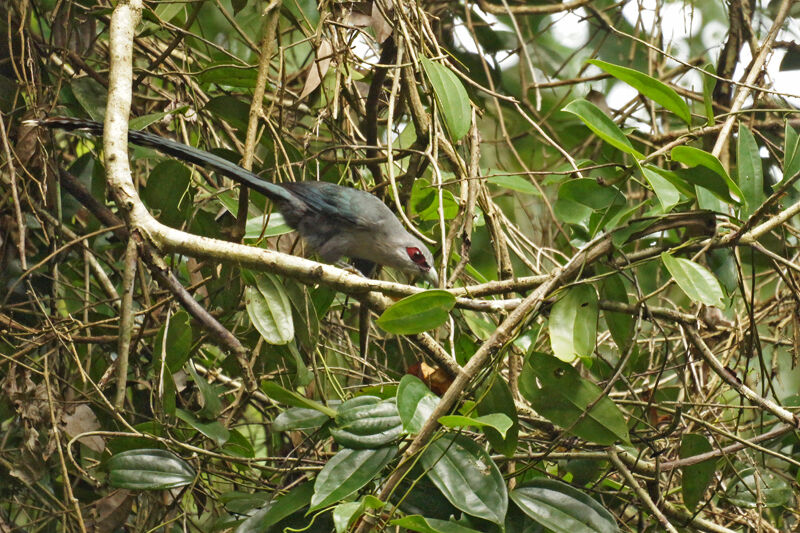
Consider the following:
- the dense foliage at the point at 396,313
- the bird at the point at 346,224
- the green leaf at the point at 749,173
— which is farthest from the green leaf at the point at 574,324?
the bird at the point at 346,224

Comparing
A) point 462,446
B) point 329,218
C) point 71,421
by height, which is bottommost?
point 71,421

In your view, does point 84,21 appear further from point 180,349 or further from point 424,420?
point 424,420

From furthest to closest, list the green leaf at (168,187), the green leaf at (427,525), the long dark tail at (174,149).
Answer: the green leaf at (168,187), the long dark tail at (174,149), the green leaf at (427,525)

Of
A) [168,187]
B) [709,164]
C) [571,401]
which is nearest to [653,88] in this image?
[709,164]

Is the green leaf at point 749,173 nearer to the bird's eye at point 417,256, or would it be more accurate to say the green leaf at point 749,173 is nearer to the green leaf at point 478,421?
the green leaf at point 478,421

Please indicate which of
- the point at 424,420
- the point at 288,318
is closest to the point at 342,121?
the point at 288,318

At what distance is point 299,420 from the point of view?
2393 millimetres

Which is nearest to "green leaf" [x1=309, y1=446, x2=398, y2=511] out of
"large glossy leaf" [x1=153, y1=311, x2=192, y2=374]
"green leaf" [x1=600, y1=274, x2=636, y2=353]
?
"large glossy leaf" [x1=153, y1=311, x2=192, y2=374]

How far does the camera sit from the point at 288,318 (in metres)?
2.58

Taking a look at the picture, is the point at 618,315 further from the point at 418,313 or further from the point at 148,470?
the point at 148,470

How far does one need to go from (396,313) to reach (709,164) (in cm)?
105

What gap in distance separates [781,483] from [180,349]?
2328 millimetres

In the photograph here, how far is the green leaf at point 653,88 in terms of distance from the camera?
230 centimetres

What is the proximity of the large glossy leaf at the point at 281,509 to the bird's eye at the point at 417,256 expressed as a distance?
6.13ft
